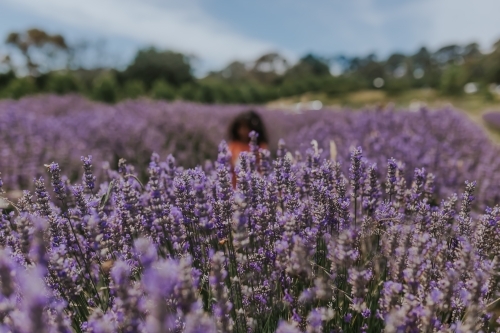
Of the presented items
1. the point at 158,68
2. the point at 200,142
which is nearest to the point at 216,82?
the point at 158,68

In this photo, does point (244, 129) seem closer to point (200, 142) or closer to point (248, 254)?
point (200, 142)

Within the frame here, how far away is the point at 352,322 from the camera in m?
1.81

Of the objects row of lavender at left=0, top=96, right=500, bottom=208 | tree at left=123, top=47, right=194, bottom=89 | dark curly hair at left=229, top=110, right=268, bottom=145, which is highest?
tree at left=123, top=47, right=194, bottom=89

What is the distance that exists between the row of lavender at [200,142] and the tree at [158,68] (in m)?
19.9

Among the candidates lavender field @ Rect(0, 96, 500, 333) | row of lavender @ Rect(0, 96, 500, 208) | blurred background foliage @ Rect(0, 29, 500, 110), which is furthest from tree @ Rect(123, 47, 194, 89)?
lavender field @ Rect(0, 96, 500, 333)

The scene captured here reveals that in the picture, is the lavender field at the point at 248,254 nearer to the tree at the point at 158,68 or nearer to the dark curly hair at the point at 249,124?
the dark curly hair at the point at 249,124

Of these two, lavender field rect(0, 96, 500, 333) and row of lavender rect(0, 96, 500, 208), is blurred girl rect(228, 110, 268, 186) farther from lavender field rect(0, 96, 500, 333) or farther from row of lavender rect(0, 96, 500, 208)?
lavender field rect(0, 96, 500, 333)

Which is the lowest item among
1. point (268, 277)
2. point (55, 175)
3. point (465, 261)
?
point (268, 277)

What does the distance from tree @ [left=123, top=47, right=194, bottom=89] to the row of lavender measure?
19.9m

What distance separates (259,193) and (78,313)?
100 centimetres

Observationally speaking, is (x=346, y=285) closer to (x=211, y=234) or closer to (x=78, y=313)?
(x=211, y=234)

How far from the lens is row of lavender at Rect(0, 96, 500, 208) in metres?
5.48

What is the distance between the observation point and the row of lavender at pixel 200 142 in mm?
5480

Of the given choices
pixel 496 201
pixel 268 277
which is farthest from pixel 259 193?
pixel 496 201
